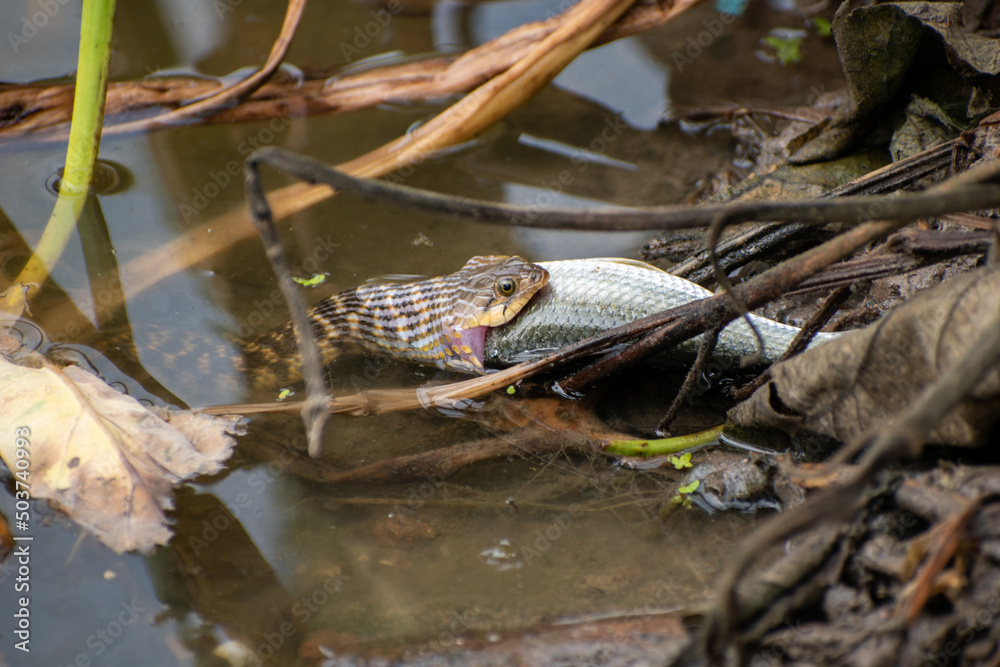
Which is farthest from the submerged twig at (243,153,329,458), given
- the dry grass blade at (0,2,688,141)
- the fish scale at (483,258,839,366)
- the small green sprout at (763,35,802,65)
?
the small green sprout at (763,35,802,65)

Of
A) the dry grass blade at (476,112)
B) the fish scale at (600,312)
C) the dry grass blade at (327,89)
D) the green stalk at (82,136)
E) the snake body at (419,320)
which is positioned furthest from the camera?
the dry grass blade at (327,89)

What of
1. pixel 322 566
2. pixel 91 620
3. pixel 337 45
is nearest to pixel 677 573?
pixel 322 566

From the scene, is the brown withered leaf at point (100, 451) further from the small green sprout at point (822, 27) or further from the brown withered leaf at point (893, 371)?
the small green sprout at point (822, 27)

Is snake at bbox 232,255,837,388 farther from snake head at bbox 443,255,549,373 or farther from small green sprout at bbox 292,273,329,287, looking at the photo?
small green sprout at bbox 292,273,329,287

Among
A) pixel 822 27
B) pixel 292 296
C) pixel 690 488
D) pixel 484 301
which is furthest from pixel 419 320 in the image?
pixel 822 27

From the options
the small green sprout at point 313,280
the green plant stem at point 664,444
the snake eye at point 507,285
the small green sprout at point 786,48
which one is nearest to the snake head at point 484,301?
the snake eye at point 507,285

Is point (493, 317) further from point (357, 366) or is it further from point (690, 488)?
point (690, 488)
